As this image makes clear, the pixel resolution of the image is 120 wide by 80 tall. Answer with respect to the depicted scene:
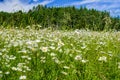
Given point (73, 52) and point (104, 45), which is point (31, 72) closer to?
point (73, 52)

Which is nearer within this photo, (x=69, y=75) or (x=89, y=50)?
(x=69, y=75)

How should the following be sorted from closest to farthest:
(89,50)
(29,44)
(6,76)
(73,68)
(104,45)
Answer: (6,76), (73,68), (29,44), (89,50), (104,45)

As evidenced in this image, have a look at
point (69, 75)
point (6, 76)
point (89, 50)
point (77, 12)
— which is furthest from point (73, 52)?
point (77, 12)

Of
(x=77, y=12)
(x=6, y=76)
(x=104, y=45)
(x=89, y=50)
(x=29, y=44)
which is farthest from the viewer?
(x=77, y=12)

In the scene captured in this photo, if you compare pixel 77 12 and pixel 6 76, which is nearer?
pixel 6 76

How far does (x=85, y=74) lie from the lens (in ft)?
20.8

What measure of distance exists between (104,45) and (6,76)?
146 inches

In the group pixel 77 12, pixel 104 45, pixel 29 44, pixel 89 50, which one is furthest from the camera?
pixel 77 12

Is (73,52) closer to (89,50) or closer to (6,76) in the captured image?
(89,50)

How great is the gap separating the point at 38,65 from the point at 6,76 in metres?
0.80

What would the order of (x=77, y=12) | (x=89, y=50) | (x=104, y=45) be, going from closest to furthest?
(x=89, y=50) → (x=104, y=45) → (x=77, y=12)

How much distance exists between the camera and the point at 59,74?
251 inches

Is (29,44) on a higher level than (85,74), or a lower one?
higher

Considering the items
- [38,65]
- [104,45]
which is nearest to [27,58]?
[38,65]
